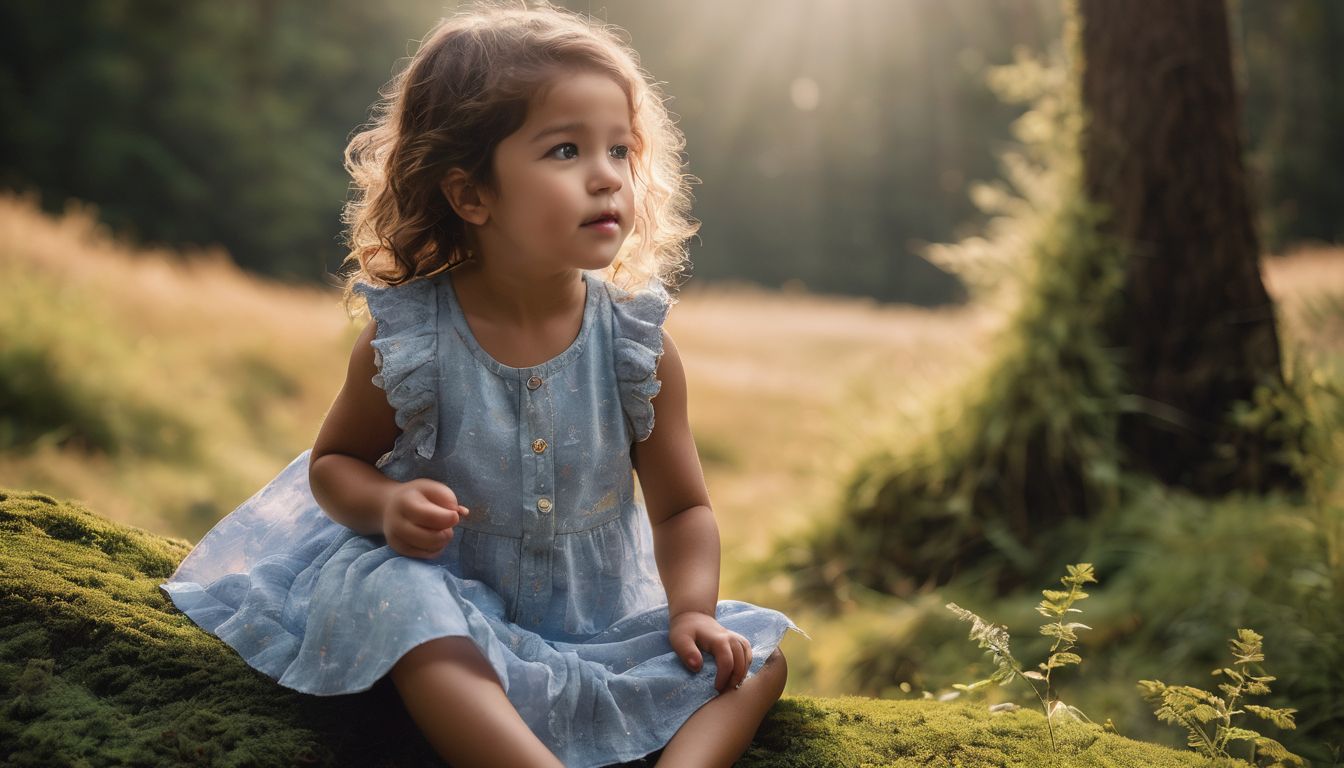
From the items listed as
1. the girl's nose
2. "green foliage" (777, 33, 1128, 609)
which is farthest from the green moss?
"green foliage" (777, 33, 1128, 609)

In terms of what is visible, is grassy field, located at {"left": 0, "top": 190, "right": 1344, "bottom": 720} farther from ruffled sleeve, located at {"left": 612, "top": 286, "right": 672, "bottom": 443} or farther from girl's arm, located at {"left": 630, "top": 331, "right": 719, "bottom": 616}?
ruffled sleeve, located at {"left": 612, "top": 286, "right": 672, "bottom": 443}

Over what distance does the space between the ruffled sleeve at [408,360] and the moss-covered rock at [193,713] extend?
438 mm

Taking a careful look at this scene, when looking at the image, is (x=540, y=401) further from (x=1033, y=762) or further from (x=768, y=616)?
(x=1033, y=762)

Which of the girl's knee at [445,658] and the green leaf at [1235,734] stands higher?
the girl's knee at [445,658]

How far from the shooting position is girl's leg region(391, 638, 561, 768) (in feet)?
5.25

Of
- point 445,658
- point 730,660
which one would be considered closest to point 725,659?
point 730,660

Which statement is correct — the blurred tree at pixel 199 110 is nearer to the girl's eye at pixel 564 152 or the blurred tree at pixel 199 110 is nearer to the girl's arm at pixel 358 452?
the girl's arm at pixel 358 452

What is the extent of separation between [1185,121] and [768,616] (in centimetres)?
298

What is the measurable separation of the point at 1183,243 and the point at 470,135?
302 centimetres

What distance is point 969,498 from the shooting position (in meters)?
4.16

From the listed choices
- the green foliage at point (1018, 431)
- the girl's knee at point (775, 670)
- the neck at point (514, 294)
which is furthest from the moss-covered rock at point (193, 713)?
the green foliage at point (1018, 431)

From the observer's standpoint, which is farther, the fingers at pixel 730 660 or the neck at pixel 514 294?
the neck at pixel 514 294

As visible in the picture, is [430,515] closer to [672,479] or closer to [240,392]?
[672,479]

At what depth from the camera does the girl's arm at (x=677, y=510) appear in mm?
1951
